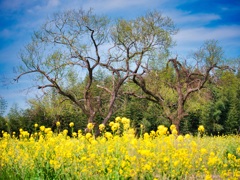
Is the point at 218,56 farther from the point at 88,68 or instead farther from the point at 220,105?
the point at 220,105

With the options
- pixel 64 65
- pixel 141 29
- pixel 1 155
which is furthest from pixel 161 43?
pixel 1 155

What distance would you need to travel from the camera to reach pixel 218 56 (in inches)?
960

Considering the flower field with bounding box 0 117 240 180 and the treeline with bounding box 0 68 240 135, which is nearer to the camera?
the flower field with bounding box 0 117 240 180

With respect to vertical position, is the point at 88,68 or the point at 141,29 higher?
the point at 141,29

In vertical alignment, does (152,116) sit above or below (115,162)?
above

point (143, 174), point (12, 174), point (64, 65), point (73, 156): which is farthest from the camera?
point (64, 65)

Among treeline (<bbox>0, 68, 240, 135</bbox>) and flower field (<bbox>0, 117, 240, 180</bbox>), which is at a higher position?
treeline (<bbox>0, 68, 240, 135</bbox>)

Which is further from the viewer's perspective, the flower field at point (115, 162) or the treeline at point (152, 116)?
the treeline at point (152, 116)

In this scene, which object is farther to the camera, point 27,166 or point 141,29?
point 141,29

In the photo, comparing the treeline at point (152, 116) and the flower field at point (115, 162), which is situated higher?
the treeline at point (152, 116)

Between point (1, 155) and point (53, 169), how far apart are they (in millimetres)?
2312

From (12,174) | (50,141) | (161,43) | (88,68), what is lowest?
(12,174)

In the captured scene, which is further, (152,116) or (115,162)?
(152,116)

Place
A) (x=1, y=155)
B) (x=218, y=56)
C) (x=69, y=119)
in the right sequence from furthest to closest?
(x=69, y=119)
(x=218, y=56)
(x=1, y=155)
